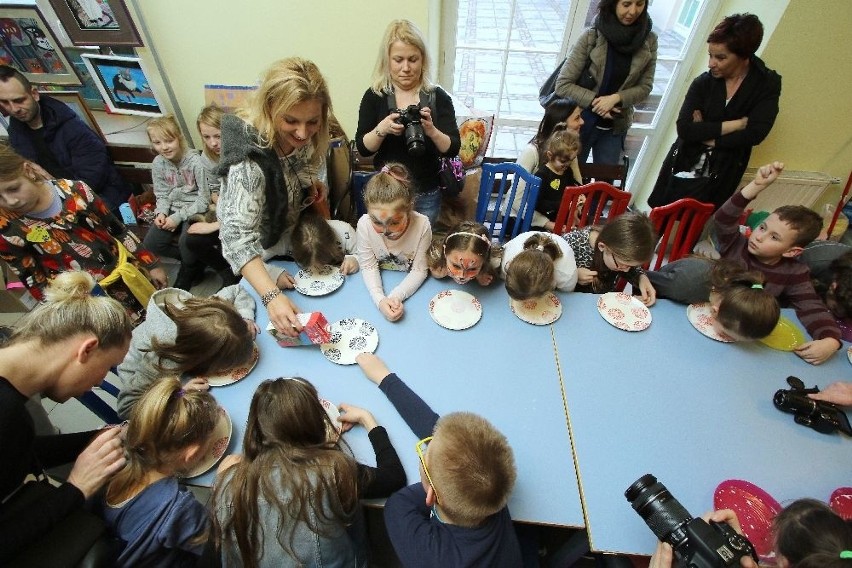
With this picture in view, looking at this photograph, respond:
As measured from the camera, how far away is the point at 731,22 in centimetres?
220

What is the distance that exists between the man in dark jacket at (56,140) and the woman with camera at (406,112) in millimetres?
1908

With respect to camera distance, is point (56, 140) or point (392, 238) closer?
point (392, 238)

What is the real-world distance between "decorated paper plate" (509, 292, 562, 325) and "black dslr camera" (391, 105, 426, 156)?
2.63 ft

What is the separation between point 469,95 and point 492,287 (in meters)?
2.28

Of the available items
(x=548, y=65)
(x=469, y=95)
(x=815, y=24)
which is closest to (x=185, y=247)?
(x=469, y=95)

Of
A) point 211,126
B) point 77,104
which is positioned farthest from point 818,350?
point 77,104

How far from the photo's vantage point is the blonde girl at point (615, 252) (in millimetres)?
1721

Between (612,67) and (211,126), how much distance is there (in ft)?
8.28

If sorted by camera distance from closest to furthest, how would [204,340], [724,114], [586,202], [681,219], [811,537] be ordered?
[811,537] → [204,340] → [681,219] → [586,202] → [724,114]

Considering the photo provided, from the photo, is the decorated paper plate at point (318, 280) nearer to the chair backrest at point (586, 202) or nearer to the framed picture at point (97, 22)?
the chair backrest at point (586, 202)

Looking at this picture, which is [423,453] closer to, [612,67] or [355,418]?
[355,418]

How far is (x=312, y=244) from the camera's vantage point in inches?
71.8

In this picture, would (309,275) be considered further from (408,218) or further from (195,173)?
(195,173)

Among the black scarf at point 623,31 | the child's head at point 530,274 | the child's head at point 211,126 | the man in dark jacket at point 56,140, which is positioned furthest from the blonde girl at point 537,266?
the man in dark jacket at point 56,140
